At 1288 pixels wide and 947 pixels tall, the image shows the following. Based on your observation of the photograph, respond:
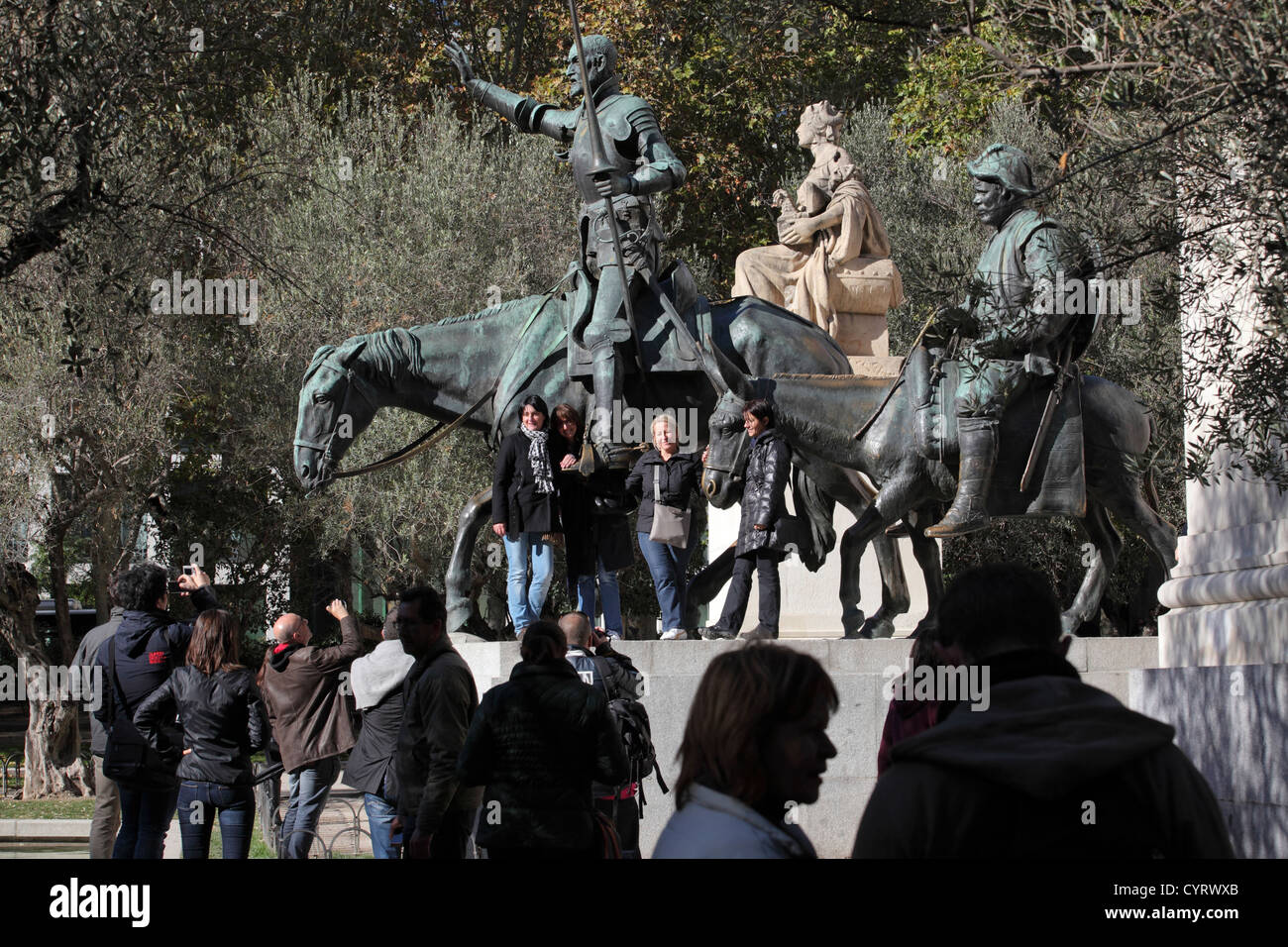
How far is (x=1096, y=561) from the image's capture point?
11922 millimetres

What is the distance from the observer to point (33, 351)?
883 inches

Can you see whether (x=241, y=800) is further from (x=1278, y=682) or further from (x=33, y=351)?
(x=33, y=351)

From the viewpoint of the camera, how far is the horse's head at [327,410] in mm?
12844

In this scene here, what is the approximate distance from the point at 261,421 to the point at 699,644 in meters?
17.3

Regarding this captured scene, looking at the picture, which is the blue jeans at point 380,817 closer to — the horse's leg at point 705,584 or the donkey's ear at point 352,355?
the horse's leg at point 705,584

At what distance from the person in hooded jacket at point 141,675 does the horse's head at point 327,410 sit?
3.61 metres

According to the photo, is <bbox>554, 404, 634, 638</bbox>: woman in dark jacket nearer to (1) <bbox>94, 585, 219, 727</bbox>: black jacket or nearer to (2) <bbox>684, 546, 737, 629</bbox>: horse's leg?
(2) <bbox>684, 546, 737, 629</bbox>: horse's leg

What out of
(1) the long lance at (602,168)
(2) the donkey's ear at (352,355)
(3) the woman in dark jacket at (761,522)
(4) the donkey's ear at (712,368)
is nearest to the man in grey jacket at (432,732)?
(3) the woman in dark jacket at (761,522)

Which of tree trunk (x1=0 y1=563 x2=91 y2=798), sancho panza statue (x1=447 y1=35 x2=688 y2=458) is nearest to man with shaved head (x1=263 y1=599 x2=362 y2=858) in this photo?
sancho panza statue (x1=447 y1=35 x2=688 y2=458)

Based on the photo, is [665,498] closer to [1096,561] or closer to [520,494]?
[520,494]

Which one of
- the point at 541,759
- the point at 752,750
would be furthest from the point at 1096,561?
the point at 752,750

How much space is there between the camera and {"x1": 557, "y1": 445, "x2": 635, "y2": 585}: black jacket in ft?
38.4

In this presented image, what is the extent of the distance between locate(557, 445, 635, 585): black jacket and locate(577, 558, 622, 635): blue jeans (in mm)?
73
